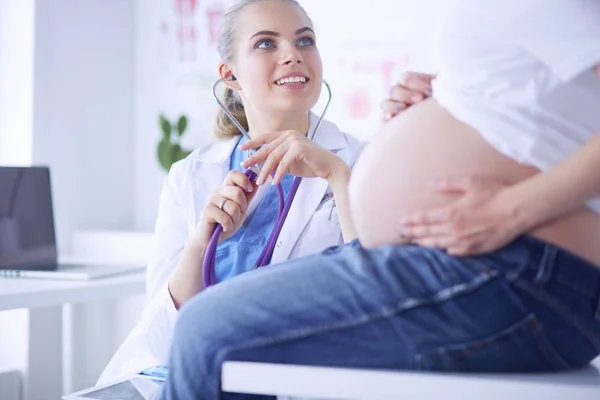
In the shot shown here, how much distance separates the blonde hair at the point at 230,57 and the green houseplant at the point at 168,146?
5.13ft

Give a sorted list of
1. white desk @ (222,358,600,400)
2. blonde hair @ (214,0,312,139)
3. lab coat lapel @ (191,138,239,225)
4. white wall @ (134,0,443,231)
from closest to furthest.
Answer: white desk @ (222,358,600,400)
lab coat lapel @ (191,138,239,225)
blonde hair @ (214,0,312,139)
white wall @ (134,0,443,231)

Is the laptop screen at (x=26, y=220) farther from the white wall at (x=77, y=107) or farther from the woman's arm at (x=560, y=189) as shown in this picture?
the woman's arm at (x=560, y=189)

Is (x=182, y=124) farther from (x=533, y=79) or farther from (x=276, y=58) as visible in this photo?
(x=533, y=79)

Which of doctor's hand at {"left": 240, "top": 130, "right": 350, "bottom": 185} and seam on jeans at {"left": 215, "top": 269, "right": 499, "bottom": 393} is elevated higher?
doctor's hand at {"left": 240, "top": 130, "right": 350, "bottom": 185}

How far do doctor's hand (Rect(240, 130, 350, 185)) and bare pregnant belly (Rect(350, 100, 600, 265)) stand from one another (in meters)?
0.21

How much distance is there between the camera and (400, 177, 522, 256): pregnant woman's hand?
0.87m

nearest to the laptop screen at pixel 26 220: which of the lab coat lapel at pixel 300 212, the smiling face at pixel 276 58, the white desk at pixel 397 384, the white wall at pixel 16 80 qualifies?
the smiling face at pixel 276 58

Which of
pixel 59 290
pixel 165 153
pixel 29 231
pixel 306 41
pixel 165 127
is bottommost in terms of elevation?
pixel 59 290

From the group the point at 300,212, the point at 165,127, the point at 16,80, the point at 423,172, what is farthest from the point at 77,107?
the point at 423,172

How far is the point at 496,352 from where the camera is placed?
87cm

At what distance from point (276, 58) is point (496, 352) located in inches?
40.7

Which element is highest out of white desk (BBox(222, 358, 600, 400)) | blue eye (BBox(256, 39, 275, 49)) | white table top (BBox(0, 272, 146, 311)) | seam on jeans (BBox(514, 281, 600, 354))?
blue eye (BBox(256, 39, 275, 49))

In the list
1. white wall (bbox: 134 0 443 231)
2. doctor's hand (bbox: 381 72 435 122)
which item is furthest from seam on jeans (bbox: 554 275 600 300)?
white wall (bbox: 134 0 443 231)

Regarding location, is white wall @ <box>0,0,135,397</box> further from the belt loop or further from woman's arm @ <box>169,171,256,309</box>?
the belt loop
